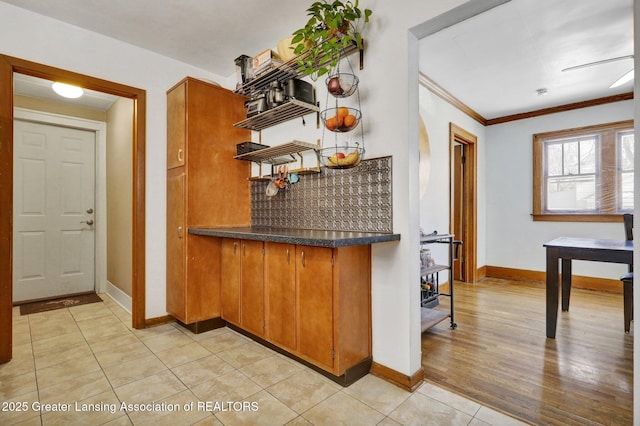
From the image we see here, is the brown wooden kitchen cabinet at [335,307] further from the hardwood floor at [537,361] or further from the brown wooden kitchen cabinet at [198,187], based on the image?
the brown wooden kitchen cabinet at [198,187]

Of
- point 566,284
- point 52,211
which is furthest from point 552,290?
point 52,211

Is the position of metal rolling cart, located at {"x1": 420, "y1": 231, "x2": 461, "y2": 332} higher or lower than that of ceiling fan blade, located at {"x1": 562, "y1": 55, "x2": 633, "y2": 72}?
lower

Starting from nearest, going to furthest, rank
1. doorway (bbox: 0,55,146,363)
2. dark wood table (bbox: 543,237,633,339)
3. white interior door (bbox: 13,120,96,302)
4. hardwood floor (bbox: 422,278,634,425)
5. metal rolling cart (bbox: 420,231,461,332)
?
hardwood floor (bbox: 422,278,634,425) < doorway (bbox: 0,55,146,363) < dark wood table (bbox: 543,237,633,339) < metal rolling cart (bbox: 420,231,461,332) < white interior door (bbox: 13,120,96,302)

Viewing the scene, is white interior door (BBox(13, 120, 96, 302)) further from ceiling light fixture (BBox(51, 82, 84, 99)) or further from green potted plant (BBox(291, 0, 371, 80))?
green potted plant (BBox(291, 0, 371, 80))

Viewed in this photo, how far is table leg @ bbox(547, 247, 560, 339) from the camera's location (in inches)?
103

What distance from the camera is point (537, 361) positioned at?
223 centimetres

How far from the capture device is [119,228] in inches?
146

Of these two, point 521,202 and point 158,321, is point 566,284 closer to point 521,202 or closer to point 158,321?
point 521,202

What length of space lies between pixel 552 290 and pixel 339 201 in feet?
6.55

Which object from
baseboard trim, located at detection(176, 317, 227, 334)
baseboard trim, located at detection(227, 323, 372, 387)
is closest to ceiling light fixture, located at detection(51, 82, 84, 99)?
baseboard trim, located at detection(176, 317, 227, 334)

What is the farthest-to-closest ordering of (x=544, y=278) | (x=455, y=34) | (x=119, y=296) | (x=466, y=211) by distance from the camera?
(x=466, y=211) → (x=544, y=278) → (x=119, y=296) → (x=455, y=34)

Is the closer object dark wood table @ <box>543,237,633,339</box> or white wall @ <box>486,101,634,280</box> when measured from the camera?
dark wood table @ <box>543,237,633,339</box>

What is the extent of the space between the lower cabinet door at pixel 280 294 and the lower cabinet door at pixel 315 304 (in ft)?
0.19

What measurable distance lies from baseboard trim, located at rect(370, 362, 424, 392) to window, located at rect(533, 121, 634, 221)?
3.92 metres
